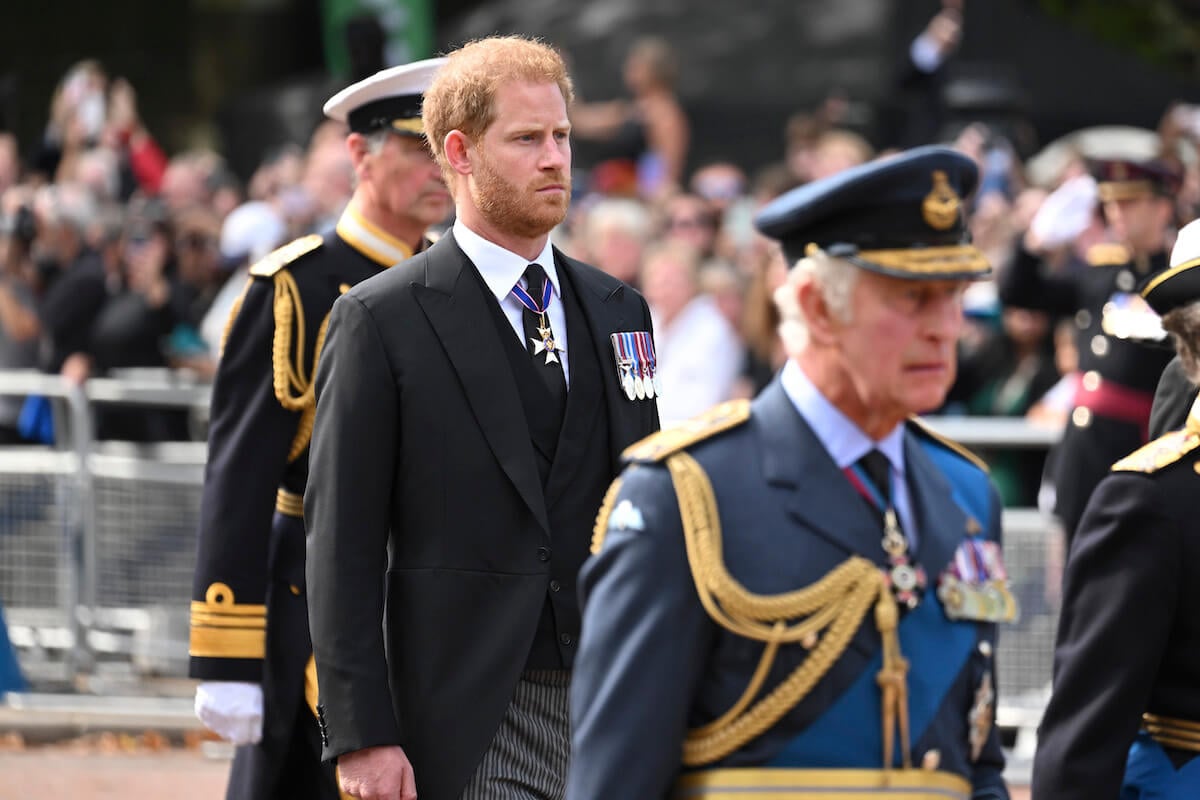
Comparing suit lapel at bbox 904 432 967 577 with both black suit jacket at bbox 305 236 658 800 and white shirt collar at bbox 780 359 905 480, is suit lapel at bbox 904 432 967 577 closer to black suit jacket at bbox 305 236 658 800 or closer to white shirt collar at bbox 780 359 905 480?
white shirt collar at bbox 780 359 905 480

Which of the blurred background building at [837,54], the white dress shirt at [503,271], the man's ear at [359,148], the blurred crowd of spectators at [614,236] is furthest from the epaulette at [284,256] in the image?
the blurred background building at [837,54]

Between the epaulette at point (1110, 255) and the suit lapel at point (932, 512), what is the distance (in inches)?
207

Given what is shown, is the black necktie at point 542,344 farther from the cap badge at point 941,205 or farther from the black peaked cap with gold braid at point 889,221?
the cap badge at point 941,205

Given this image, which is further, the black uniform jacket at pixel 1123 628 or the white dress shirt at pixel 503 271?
the white dress shirt at pixel 503 271

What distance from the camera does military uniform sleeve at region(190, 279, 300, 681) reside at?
16.8 feet

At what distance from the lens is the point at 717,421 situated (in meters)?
3.31

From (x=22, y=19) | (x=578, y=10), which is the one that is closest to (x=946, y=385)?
(x=578, y=10)

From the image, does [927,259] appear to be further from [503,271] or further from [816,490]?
[503,271]

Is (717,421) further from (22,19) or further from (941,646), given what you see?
(22,19)

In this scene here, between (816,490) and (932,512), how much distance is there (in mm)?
198

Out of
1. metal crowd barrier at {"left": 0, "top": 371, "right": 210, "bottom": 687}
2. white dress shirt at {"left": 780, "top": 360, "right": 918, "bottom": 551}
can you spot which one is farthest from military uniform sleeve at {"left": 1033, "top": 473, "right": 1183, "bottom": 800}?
metal crowd barrier at {"left": 0, "top": 371, "right": 210, "bottom": 687}

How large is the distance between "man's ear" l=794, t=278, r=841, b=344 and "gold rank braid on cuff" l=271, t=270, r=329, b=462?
2.09 metres

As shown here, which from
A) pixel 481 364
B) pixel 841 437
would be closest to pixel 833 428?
pixel 841 437

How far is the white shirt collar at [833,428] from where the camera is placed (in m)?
3.23
